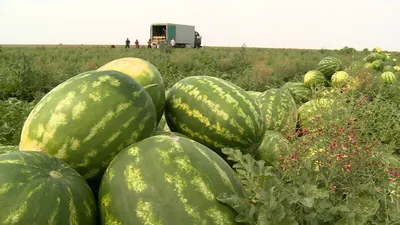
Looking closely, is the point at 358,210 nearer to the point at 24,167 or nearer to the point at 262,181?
the point at 262,181

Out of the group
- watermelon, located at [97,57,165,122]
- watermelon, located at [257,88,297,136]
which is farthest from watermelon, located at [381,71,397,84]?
watermelon, located at [97,57,165,122]

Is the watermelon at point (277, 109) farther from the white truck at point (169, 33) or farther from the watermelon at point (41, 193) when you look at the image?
the white truck at point (169, 33)

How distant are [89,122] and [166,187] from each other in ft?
1.89

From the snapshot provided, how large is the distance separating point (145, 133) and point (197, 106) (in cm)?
62

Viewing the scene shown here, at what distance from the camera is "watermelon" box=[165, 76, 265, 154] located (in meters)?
2.43

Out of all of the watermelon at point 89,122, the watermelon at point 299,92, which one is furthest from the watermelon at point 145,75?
the watermelon at point 299,92

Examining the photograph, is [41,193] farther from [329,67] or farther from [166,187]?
[329,67]

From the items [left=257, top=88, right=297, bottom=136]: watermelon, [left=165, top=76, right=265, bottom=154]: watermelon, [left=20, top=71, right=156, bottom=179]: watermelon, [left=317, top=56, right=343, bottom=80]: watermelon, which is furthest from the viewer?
[left=317, top=56, right=343, bottom=80]: watermelon

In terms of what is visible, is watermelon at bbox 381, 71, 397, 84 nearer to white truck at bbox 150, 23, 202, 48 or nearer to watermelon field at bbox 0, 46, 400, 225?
watermelon field at bbox 0, 46, 400, 225

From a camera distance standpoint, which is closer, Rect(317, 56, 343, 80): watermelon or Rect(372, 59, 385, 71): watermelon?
Rect(317, 56, 343, 80): watermelon

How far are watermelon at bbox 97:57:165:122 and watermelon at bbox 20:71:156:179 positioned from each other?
0.45m

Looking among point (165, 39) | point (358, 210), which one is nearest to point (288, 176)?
point (358, 210)

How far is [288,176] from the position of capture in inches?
69.1

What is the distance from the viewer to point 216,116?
2451mm
